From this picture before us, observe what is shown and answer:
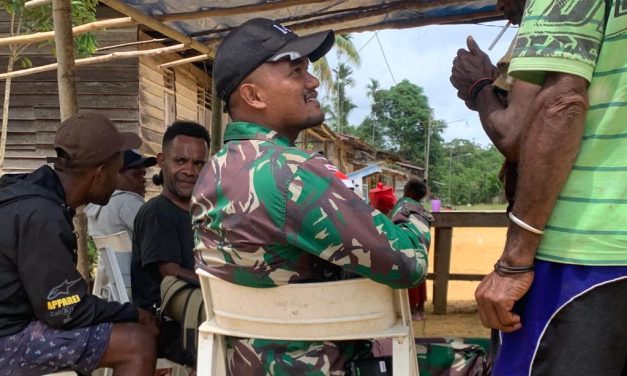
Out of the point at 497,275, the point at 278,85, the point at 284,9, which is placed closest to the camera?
the point at 497,275

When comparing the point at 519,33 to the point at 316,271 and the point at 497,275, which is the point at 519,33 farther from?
the point at 316,271

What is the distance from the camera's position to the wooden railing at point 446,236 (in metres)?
6.40

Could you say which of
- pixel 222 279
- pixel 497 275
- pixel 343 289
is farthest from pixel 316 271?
pixel 497 275

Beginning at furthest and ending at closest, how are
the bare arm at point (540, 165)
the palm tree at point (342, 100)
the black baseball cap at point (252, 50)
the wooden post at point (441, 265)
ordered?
1. the palm tree at point (342, 100)
2. the wooden post at point (441, 265)
3. the black baseball cap at point (252, 50)
4. the bare arm at point (540, 165)

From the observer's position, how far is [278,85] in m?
1.69

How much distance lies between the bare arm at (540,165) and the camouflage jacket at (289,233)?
0.25 metres

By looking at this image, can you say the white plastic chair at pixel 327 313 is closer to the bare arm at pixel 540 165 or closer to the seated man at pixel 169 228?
the bare arm at pixel 540 165

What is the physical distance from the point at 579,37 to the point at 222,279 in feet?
3.40

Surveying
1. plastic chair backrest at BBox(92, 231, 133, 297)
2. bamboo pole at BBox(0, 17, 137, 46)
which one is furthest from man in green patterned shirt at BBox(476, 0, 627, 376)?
bamboo pole at BBox(0, 17, 137, 46)

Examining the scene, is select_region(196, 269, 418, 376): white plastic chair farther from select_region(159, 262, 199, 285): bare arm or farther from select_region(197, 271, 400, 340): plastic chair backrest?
select_region(159, 262, 199, 285): bare arm

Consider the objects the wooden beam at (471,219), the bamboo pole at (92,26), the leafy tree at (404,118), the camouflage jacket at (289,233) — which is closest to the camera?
the camouflage jacket at (289,233)

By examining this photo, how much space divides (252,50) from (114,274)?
1737 millimetres

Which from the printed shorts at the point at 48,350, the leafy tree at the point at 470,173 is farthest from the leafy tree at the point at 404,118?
the printed shorts at the point at 48,350

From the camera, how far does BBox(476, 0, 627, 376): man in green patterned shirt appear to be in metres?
1.21
